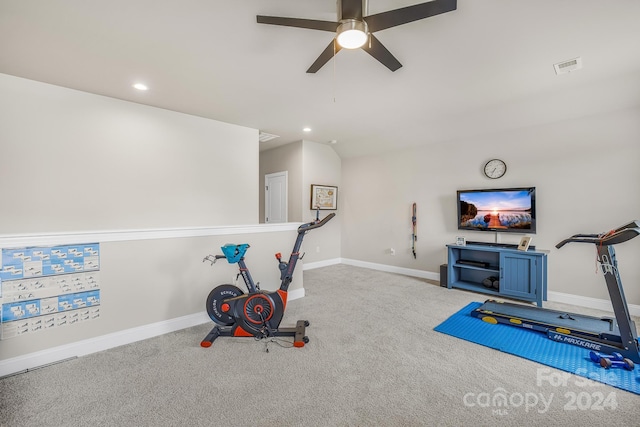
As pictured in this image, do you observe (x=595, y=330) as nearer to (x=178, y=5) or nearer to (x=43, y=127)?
(x=178, y=5)

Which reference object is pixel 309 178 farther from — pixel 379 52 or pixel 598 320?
pixel 598 320

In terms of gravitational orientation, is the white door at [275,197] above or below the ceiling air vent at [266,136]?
below

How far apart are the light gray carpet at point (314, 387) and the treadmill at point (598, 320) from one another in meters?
0.61

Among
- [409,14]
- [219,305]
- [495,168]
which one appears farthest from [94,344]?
[495,168]

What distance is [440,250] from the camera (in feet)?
16.6

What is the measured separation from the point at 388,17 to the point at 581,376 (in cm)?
286

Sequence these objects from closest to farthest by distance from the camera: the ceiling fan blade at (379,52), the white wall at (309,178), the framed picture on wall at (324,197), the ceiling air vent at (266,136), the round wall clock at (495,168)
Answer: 1. the ceiling fan blade at (379,52)
2. the round wall clock at (495,168)
3. the ceiling air vent at (266,136)
4. the white wall at (309,178)
5. the framed picture on wall at (324,197)

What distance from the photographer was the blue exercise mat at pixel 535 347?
2135 mm

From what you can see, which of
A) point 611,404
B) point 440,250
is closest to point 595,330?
point 611,404

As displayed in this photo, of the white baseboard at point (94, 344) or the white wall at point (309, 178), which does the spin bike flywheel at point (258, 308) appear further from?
the white wall at point (309, 178)

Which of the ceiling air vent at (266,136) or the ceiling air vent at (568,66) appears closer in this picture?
the ceiling air vent at (568,66)

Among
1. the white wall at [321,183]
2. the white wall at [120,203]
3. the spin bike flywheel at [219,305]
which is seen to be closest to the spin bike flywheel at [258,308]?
the spin bike flywheel at [219,305]

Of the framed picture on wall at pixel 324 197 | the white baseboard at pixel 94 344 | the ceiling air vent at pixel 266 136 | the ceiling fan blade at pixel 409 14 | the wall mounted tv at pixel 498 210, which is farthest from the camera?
the framed picture on wall at pixel 324 197

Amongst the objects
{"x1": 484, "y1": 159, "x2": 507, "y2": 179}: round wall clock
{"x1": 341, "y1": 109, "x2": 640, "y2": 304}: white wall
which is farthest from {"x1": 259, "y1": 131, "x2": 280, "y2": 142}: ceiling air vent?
{"x1": 484, "y1": 159, "x2": 507, "y2": 179}: round wall clock
